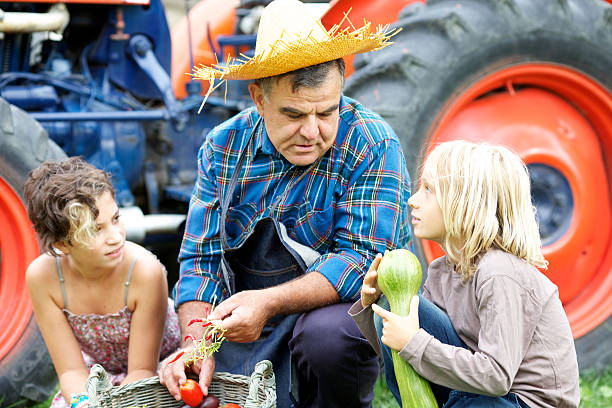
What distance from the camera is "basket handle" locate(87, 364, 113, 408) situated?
2246mm

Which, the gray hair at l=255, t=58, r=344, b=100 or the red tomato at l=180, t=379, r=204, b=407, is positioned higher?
the gray hair at l=255, t=58, r=344, b=100

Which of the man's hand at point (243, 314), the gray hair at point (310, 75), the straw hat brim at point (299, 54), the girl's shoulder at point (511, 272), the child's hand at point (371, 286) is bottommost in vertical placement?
the man's hand at point (243, 314)

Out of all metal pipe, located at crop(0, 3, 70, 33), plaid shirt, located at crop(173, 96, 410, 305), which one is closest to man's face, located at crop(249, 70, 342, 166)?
plaid shirt, located at crop(173, 96, 410, 305)

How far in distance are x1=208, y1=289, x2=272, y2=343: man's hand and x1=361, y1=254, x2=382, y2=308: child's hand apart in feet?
1.10

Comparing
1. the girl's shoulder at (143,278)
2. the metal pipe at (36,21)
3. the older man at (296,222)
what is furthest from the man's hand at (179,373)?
the metal pipe at (36,21)

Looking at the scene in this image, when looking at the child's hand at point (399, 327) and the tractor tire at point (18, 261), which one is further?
the tractor tire at point (18, 261)

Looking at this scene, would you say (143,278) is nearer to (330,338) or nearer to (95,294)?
(95,294)

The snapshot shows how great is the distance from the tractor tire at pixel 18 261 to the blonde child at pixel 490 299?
1.83 m

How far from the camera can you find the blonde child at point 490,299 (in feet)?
6.69

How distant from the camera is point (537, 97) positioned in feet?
11.7

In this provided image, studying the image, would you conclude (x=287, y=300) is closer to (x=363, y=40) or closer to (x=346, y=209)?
(x=346, y=209)

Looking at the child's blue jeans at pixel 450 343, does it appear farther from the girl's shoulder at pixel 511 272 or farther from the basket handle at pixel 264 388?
the basket handle at pixel 264 388

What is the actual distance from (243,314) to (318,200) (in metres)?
0.58

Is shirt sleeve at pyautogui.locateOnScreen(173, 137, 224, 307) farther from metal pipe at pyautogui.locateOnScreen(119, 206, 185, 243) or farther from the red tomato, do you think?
metal pipe at pyautogui.locateOnScreen(119, 206, 185, 243)
